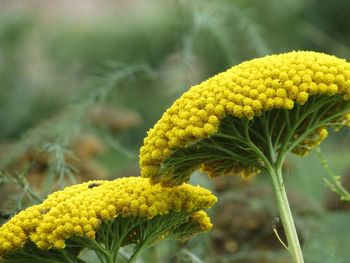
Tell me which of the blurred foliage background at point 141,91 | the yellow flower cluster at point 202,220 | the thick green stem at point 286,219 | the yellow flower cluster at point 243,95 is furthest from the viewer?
the blurred foliage background at point 141,91

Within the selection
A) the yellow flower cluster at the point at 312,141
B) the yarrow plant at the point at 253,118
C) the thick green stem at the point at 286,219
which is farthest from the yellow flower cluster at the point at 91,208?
the yellow flower cluster at the point at 312,141

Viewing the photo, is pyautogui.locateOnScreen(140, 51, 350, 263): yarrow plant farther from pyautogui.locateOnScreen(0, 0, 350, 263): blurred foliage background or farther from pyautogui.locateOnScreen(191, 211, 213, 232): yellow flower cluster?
pyautogui.locateOnScreen(0, 0, 350, 263): blurred foliage background

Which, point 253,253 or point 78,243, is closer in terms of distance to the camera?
point 78,243

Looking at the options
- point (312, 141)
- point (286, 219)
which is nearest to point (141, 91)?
point (312, 141)

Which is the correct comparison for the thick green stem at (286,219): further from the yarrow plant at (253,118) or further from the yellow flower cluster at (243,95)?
the yellow flower cluster at (243,95)

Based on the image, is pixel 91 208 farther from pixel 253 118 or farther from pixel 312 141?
pixel 312 141

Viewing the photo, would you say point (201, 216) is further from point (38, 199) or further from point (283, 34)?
point (283, 34)

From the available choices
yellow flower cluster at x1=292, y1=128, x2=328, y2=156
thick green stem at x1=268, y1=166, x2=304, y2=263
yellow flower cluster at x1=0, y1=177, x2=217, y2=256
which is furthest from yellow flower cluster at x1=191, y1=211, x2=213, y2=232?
yellow flower cluster at x1=292, y1=128, x2=328, y2=156

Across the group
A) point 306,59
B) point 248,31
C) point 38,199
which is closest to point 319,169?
point 248,31
